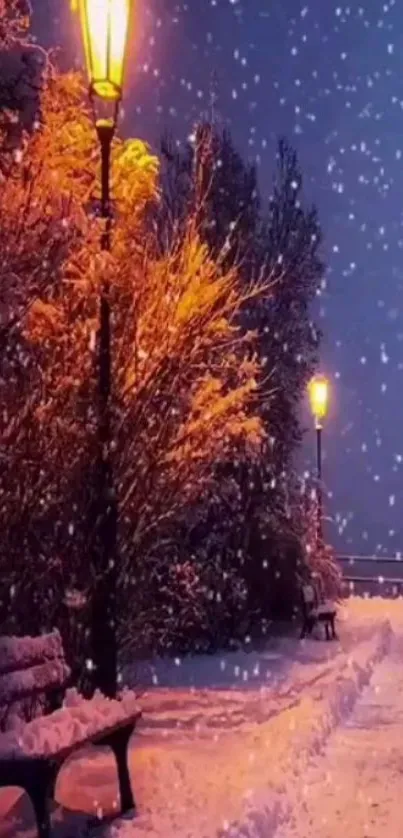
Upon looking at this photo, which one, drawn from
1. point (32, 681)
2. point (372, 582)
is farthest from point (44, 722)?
point (372, 582)

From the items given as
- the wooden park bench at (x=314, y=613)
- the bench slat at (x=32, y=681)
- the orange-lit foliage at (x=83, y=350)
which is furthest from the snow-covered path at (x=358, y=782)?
the wooden park bench at (x=314, y=613)

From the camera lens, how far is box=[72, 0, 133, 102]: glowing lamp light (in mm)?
9914

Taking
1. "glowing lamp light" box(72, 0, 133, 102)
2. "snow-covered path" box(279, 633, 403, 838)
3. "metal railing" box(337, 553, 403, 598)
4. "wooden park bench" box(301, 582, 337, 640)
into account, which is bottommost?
"snow-covered path" box(279, 633, 403, 838)

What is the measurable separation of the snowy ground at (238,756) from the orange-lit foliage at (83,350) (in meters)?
1.86

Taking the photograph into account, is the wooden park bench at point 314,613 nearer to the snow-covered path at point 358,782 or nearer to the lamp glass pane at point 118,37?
the snow-covered path at point 358,782

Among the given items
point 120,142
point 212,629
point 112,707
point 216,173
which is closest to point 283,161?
point 216,173

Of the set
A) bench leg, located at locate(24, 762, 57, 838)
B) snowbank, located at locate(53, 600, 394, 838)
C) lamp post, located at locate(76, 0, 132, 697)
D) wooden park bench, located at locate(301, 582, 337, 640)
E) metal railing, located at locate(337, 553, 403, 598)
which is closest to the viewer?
bench leg, located at locate(24, 762, 57, 838)

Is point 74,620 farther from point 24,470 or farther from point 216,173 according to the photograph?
point 216,173

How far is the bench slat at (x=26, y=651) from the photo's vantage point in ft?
26.4

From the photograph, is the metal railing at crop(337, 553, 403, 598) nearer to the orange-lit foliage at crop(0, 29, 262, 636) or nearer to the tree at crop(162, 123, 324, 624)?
the tree at crop(162, 123, 324, 624)

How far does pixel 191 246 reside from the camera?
12.8 meters

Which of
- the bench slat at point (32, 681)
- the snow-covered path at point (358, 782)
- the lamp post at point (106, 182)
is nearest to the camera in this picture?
the bench slat at point (32, 681)

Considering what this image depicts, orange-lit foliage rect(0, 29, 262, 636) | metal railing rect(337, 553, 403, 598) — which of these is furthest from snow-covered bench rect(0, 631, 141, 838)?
metal railing rect(337, 553, 403, 598)

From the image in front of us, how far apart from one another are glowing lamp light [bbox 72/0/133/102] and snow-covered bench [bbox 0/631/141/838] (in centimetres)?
397
